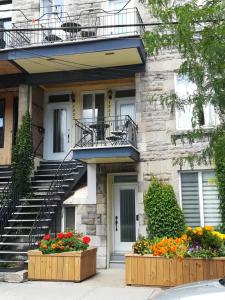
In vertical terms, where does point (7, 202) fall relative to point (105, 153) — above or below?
below

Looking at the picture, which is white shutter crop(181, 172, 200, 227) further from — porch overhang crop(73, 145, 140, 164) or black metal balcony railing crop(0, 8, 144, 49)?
black metal balcony railing crop(0, 8, 144, 49)

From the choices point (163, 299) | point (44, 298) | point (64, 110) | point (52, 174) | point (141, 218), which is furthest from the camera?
point (64, 110)

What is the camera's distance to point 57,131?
48.0ft

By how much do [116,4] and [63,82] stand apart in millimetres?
3186

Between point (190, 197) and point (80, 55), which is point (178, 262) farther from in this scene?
point (80, 55)

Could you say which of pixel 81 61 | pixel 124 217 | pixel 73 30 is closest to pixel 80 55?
pixel 81 61

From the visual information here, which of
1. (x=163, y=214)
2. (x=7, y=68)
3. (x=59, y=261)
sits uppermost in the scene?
(x=7, y=68)

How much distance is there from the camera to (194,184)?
11781 millimetres

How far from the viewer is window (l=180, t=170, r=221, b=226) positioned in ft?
37.7

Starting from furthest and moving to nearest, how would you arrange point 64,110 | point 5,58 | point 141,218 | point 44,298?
1. point 64,110
2. point 5,58
3. point 141,218
4. point 44,298

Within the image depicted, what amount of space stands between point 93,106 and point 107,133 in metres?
1.28

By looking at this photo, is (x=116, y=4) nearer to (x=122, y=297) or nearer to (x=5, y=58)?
(x=5, y=58)

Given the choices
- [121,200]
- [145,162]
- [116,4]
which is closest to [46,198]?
[121,200]

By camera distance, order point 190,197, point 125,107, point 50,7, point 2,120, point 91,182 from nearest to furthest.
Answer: point 190,197
point 91,182
point 125,107
point 50,7
point 2,120
